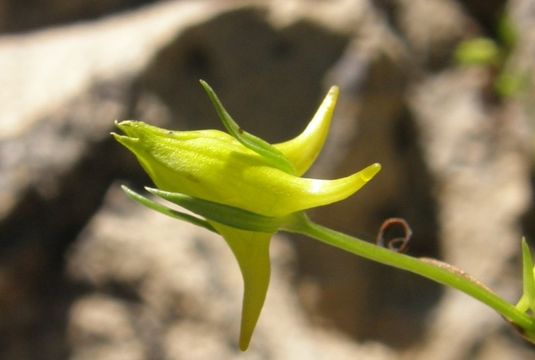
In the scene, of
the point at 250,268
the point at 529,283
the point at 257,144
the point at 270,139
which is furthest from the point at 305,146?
the point at 270,139

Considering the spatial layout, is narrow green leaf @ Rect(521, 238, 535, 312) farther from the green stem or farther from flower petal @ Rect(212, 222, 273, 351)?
flower petal @ Rect(212, 222, 273, 351)

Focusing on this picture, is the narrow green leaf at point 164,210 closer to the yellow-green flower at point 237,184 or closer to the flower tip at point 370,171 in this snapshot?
→ the yellow-green flower at point 237,184

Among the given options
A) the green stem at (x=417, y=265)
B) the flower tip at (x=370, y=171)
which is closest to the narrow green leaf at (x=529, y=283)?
the green stem at (x=417, y=265)

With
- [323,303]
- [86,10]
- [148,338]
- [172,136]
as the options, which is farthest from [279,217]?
[86,10]

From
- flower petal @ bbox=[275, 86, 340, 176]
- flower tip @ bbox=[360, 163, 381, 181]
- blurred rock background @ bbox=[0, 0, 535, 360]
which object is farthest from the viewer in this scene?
blurred rock background @ bbox=[0, 0, 535, 360]

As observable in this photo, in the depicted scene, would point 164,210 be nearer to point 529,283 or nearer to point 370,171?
point 370,171

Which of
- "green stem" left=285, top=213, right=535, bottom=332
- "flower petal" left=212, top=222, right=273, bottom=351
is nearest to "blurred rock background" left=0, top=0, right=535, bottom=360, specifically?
"flower petal" left=212, top=222, right=273, bottom=351
